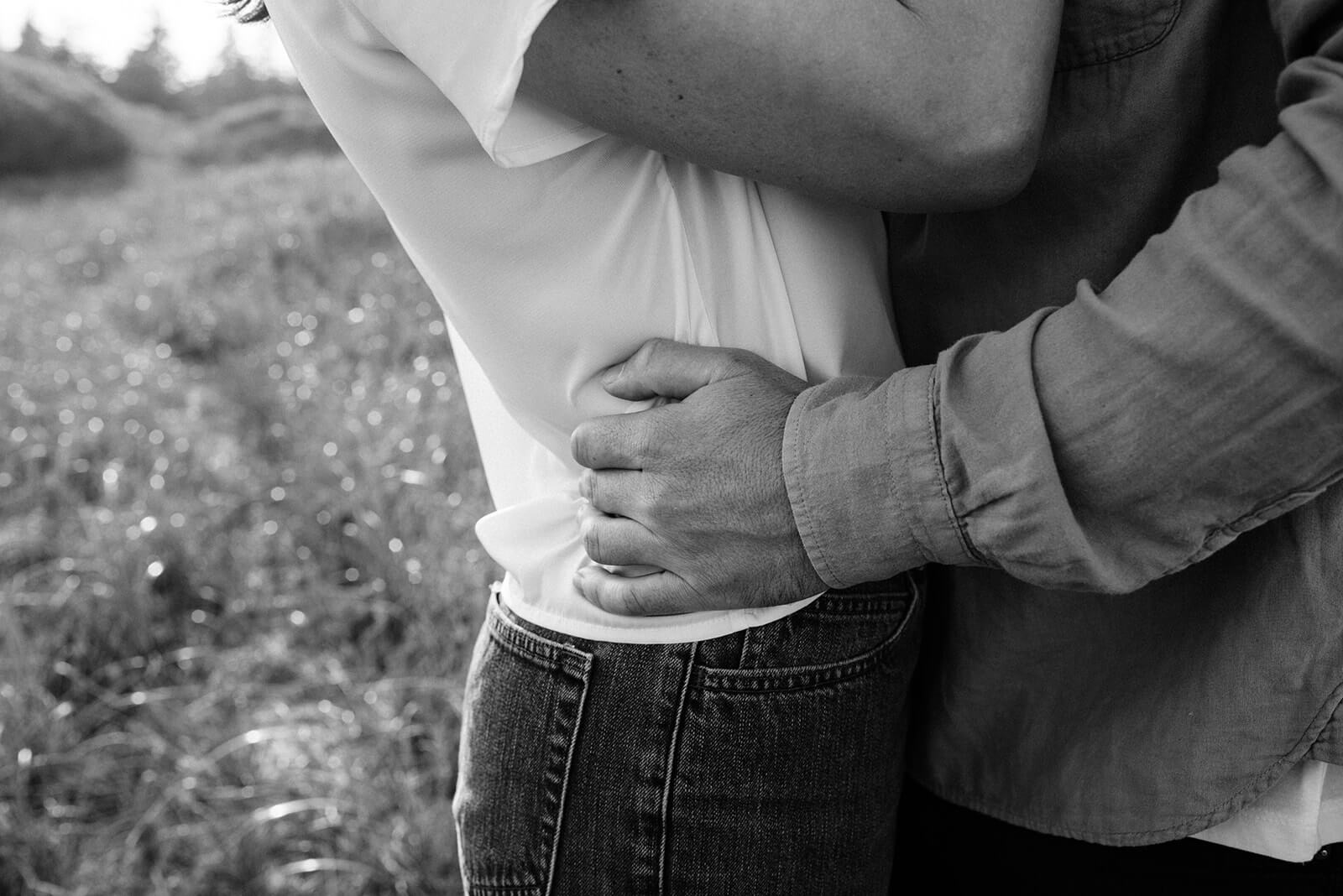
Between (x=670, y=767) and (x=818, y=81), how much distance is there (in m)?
0.54

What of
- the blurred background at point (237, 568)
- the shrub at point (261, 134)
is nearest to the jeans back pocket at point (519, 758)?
the blurred background at point (237, 568)

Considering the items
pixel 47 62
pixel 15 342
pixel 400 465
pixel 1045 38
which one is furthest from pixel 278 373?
pixel 47 62

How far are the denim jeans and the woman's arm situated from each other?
0.36 meters

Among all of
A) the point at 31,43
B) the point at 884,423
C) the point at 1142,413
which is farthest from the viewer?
the point at 31,43

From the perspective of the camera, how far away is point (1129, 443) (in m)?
0.78

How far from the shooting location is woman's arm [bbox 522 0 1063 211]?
81cm

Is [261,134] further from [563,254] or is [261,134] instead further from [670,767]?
[670,767]

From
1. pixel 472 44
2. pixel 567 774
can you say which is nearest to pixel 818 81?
pixel 472 44

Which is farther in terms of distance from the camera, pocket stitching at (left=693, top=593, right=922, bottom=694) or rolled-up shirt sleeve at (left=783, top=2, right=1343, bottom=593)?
pocket stitching at (left=693, top=593, right=922, bottom=694)

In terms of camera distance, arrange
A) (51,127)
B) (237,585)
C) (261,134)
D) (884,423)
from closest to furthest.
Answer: (884,423) → (237,585) → (261,134) → (51,127)

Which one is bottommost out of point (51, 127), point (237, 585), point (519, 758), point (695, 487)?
point (51, 127)

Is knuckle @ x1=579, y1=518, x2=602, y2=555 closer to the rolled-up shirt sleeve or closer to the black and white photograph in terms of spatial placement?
the black and white photograph

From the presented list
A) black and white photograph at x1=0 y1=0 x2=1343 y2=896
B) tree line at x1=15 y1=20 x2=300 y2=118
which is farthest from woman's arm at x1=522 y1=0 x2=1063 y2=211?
tree line at x1=15 y1=20 x2=300 y2=118

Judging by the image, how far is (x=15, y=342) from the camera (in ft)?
14.6
